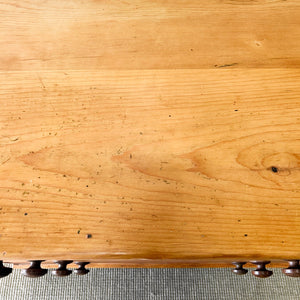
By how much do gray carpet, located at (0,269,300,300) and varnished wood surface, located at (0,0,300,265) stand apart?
474 millimetres

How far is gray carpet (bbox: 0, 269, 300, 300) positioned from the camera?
2.71 ft

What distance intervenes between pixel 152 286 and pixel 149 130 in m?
0.58

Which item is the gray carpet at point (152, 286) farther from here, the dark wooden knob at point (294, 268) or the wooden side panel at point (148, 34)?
the wooden side panel at point (148, 34)

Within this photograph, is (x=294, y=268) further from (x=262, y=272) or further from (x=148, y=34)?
(x=148, y=34)

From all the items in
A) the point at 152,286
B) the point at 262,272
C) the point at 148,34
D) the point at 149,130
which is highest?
the point at 148,34

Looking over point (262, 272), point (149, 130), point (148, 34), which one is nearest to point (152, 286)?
point (262, 272)

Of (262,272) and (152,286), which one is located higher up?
(262,272)

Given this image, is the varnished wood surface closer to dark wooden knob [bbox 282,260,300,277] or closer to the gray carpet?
dark wooden knob [bbox 282,260,300,277]

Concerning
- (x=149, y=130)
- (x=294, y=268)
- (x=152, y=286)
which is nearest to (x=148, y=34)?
(x=149, y=130)

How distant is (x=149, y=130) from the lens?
1.58ft

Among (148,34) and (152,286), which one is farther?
(152,286)

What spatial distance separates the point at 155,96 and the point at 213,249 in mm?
286

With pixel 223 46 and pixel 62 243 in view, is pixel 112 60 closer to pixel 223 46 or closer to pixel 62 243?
pixel 223 46

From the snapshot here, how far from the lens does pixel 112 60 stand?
0.53 metres
